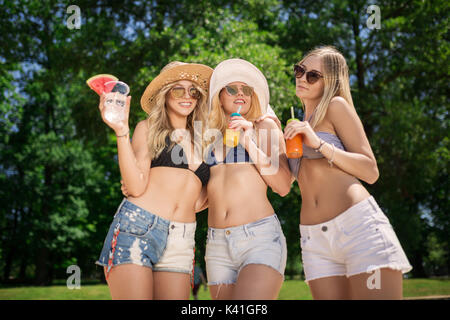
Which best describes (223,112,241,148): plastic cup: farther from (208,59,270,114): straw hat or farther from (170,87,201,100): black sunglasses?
(170,87,201,100): black sunglasses

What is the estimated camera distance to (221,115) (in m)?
3.77

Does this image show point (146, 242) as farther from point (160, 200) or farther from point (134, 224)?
point (160, 200)

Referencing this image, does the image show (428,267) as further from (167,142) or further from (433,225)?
(167,142)

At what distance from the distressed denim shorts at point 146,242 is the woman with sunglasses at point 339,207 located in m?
0.97

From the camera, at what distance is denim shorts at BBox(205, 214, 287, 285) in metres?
3.20

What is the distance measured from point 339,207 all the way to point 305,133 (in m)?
0.56

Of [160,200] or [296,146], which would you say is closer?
[296,146]

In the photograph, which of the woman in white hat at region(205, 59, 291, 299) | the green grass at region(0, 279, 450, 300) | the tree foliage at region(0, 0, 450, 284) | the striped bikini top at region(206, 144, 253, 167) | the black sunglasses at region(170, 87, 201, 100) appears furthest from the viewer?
the green grass at region(0, 279, 450, 300)

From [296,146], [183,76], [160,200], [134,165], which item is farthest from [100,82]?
[296,146]

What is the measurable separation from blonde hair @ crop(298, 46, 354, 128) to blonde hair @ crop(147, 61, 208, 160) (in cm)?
104

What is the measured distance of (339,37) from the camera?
1503 centimetres

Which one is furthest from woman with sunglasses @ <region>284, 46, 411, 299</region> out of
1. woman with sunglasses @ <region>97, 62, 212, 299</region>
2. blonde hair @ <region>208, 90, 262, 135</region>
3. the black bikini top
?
woman with sunglasses @ <region>97, 62, 212, 299</region>

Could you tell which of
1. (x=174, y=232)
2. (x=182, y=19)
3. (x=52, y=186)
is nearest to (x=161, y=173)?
(x=174, y=232)

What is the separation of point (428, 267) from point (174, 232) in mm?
Result: 45820
